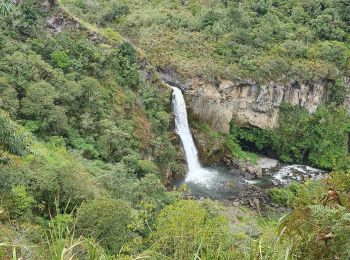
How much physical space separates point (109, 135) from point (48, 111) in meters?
3.30

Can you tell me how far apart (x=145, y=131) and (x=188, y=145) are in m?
5.25

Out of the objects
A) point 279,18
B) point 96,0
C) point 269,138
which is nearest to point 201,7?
point 279,18

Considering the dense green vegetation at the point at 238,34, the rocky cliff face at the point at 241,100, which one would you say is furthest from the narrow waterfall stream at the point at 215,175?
the dense green vegetation at the point at 238,34

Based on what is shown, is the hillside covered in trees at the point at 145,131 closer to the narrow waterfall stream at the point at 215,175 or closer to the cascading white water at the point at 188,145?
the cascading white water at the point at 188,145

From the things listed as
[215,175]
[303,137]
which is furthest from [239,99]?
[215,175]

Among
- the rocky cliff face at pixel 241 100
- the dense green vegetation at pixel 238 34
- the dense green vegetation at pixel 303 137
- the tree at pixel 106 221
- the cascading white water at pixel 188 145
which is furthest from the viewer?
the dense green vegetation at pixel 238 34

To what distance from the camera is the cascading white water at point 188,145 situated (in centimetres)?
2744

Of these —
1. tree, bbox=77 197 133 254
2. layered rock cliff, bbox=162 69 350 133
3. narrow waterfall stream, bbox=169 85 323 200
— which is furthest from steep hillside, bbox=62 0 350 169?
tree, bbox=77 197 133 254

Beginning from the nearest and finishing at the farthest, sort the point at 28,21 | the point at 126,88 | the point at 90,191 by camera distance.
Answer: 1. the point at 90,191
2. the point at 28,21
3. the point at 126,88

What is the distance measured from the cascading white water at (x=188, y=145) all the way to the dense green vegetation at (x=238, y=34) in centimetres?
341

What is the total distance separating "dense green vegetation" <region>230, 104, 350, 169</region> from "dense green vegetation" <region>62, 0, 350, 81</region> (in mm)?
3369

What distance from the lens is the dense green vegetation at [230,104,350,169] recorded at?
1287 inches

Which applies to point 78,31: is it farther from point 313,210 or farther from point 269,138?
point 313,210

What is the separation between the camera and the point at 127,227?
11727 mm
